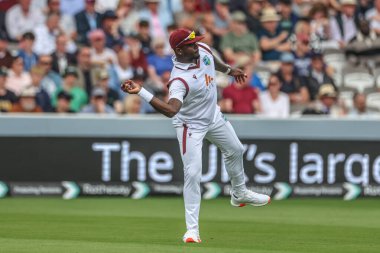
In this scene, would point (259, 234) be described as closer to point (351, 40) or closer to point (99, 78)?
point (99, 78)

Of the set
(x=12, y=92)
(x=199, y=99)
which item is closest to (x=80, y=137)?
(x=12, y=92)

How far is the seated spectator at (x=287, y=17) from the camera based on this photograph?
20.4 metres

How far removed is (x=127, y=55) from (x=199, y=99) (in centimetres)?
794

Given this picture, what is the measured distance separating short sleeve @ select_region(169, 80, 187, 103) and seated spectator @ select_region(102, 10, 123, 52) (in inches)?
351

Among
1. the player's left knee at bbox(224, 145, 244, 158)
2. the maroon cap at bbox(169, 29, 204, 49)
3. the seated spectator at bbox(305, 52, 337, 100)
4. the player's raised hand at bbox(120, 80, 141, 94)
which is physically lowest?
the seated spectator at bbox(305, 52, 337, 100)

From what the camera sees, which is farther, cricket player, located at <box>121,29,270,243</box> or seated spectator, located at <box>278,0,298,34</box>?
seated spectator, located at <box>278,0,298,34</box>

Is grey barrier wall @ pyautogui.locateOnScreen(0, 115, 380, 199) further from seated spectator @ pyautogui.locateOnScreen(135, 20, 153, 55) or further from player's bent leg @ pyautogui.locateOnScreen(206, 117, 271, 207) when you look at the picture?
player's bent leg @ pyautogui.locateOnScreen(206, 117, 271, 207)

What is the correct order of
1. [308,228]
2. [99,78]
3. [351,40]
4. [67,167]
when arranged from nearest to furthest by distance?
[308,228] < [67,167] < [99,78] < [351,40]

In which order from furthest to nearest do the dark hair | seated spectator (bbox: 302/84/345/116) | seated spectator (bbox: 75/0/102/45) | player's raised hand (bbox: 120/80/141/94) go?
1. seated spectator (bbox: 75/0/102/45)
2. the dark hair
3. seated spectator (bbox: 302/84/345/116)
4. player's raised hand (bbox: 120/80/141/94)

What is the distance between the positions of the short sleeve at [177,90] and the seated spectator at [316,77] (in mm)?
8530

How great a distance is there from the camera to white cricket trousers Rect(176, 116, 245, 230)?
35.5 feet

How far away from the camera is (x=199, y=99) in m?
11.2

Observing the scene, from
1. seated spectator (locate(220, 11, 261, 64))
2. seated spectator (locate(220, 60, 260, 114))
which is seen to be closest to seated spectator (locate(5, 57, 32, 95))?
seated spectator (locate(220, 60, 260, 114))

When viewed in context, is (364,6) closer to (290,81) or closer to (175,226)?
(290,81)
